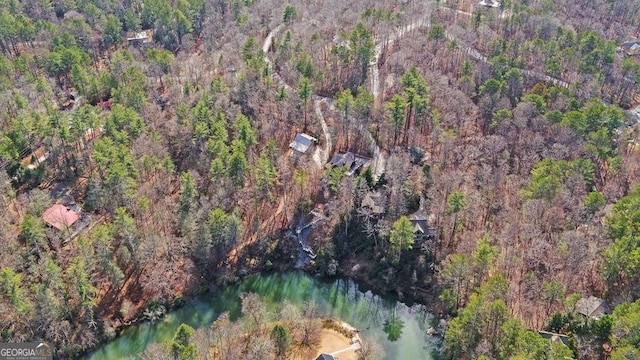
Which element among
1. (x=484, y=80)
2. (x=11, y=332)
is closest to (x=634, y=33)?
(x=484, y=80)

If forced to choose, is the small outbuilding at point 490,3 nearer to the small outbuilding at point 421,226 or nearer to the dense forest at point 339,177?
the dense forest at point 339,177

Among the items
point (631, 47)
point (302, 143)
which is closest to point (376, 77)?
point (302, 143)

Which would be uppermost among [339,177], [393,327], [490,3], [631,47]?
[490,3]

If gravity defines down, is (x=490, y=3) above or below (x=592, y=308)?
above

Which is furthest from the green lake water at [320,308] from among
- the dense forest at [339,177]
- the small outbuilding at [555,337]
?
the small outbuilding at [555,337]

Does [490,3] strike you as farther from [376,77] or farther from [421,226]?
[421,226]

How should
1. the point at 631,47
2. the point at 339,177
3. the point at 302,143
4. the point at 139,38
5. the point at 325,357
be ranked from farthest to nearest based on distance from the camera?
the point at 139,38 → the point at 631,47 → the point at 302,143 → the point at 339,177 → the point at 325,357
